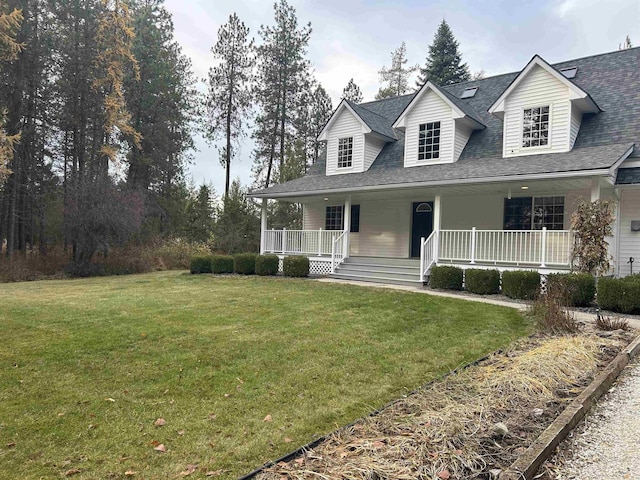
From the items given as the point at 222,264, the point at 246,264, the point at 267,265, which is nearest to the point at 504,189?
the point at 267,265

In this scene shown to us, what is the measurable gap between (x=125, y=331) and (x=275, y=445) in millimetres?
3907

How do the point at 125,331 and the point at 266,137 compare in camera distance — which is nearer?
the point at 125,331

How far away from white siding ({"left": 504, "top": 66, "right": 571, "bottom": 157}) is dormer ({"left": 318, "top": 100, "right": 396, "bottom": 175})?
4.89 meters

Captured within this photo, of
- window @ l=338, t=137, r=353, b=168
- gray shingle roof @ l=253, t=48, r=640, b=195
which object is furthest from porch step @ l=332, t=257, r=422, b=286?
window @ l=338, t=137, r=353, b=168

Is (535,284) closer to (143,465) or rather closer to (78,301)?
(143,465)

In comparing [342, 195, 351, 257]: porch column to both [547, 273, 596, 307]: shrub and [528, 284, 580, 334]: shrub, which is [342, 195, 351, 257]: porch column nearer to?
[547, 273, 596, 307]: shrub

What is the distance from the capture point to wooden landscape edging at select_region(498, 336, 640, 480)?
259 centimetres

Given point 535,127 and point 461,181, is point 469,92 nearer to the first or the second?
point 535,127

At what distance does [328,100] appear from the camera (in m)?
30.7

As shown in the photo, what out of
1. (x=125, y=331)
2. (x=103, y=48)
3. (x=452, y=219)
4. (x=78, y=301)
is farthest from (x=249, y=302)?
(x=103, y=48)

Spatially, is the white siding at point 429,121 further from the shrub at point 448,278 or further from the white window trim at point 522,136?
the shrub at point 448,278

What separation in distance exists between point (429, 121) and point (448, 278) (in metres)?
6.11

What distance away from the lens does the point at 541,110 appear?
1236cm

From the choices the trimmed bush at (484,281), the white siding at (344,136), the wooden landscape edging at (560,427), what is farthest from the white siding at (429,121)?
the wooden landscape edging at (560,427)
